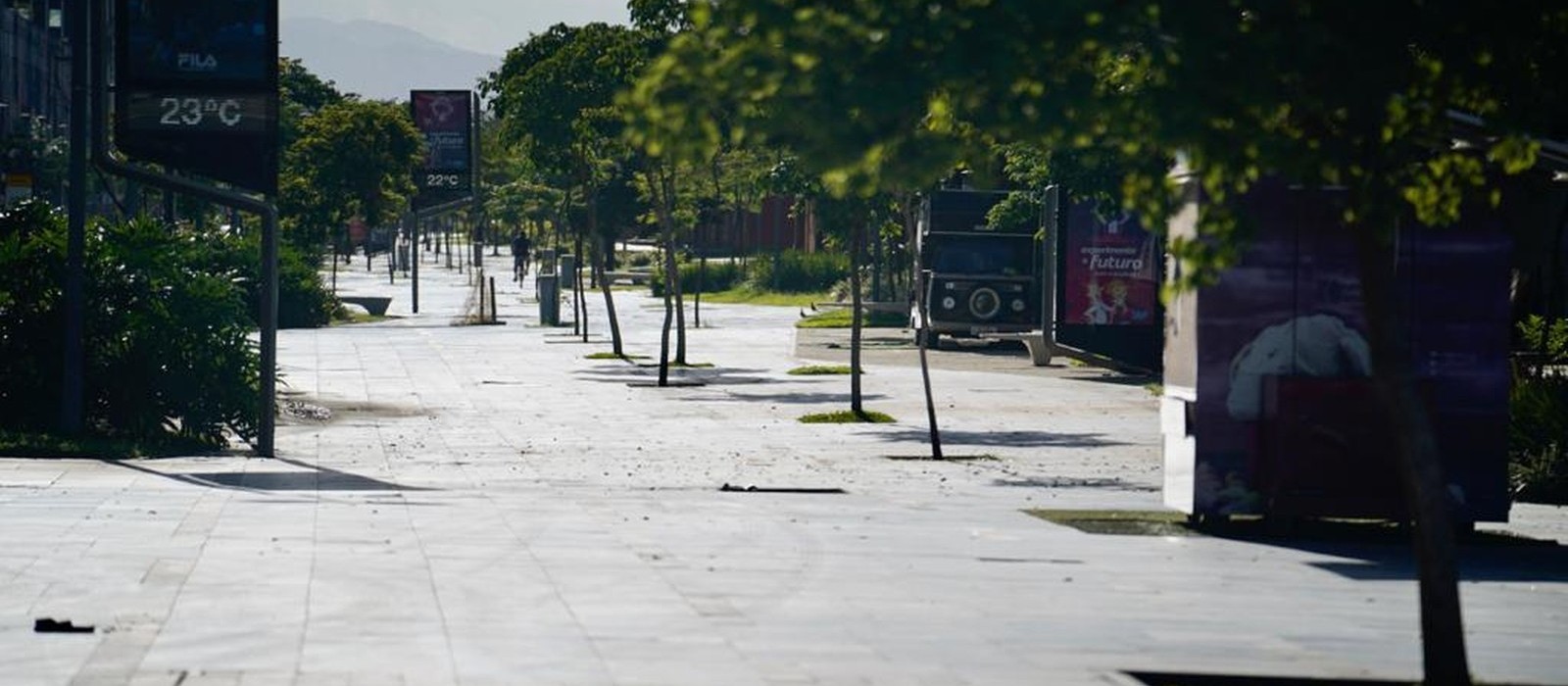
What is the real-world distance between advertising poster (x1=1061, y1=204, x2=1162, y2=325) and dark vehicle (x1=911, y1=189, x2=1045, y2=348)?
25.3 feet

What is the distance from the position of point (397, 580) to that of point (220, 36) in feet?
39.6

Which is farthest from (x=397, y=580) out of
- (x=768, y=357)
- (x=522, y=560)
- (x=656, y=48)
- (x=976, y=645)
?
(x=768, y=357)

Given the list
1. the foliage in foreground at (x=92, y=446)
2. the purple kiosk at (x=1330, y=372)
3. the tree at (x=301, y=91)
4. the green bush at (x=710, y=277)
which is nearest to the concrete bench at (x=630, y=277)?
the green bush at (x=710, y=277)

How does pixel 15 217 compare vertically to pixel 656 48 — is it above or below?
below

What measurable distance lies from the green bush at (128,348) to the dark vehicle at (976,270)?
89.8 feet

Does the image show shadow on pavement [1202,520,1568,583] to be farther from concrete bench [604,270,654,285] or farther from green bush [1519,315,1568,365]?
concrete bench [604,270,654,285]

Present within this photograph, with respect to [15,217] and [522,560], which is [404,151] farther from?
[522,560]

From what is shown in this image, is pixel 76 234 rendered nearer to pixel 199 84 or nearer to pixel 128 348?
pixel 128 348

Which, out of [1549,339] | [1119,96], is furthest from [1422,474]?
[1549,339]

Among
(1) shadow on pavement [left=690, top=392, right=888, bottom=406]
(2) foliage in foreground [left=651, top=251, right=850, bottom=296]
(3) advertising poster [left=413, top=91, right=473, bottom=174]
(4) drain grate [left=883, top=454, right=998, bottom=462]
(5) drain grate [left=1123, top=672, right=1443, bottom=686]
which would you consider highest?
(3) advertising poster [left=413, top=91, right=473, bottom=174]

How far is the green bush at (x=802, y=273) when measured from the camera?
85375mm

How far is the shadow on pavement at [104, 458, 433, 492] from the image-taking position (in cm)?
2016

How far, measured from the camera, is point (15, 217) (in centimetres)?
2595

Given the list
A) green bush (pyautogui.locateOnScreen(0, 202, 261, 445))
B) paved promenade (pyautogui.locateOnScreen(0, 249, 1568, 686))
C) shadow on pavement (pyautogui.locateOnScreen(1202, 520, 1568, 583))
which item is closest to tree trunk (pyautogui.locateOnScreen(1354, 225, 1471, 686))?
paved promenade (pyautogui.locateOnScreen(0, 249, 1568, 686))
